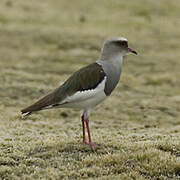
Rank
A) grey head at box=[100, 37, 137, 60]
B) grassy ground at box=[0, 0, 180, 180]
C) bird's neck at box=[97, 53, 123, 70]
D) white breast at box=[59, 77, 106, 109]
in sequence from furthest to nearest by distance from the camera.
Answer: grey head at box=[100, 37, 137, 60] → bird's neck at box=[97, 53, 123, 70] → white breast at box=[59, 77, 106, 109] → grassy ground at box=[0, 0, 180, 180]

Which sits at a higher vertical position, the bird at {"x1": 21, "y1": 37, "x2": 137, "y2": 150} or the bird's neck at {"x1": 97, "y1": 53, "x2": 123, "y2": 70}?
the bird's neck at {"x1": 97, "y1": 53, "x2": 123, "y2": 70}

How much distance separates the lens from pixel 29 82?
22.8 m

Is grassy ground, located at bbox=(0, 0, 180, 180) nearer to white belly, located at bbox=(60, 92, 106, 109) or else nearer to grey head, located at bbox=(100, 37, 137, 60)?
white belly, located at bbox=(60, 92, 106, 109)

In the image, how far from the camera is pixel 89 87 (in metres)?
10.2

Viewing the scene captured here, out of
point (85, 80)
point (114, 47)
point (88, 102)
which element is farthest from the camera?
point (114, 47)

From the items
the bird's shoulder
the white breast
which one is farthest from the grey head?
the white breast

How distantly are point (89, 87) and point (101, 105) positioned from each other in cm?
976

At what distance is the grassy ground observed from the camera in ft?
31.9

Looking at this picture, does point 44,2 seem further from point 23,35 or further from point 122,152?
point 122,152

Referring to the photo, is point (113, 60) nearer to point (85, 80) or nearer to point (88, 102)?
point (85, 80)

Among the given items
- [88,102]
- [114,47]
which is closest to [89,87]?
[88,102]

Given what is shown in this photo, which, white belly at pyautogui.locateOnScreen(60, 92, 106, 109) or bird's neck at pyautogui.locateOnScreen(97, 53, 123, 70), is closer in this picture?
white belly at pyautogui.locateOnScreen(60, 92, 106, 109)

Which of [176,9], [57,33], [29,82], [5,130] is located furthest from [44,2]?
[5,130]

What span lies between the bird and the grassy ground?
116 centimetres
